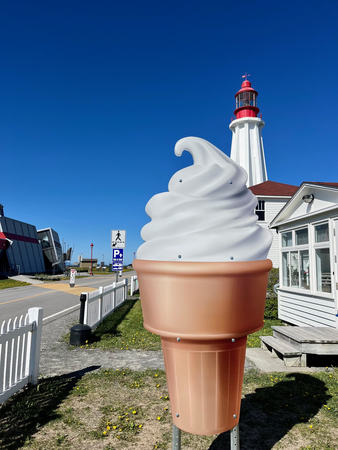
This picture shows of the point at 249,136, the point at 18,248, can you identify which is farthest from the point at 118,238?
the point at 18,248

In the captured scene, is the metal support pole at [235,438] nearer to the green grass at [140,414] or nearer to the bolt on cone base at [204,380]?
the bolt on cone base at [204,380]

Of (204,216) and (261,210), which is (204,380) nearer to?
(204,216)

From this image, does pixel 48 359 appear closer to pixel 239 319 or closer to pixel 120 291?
pixel 239 319

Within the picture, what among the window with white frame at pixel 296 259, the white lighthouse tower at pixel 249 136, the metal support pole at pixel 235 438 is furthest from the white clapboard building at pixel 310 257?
the white lighthouse tower at pixel 249 136

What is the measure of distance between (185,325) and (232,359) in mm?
432

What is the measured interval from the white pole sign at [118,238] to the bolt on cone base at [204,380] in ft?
37.4

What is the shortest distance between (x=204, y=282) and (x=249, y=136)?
124 feet

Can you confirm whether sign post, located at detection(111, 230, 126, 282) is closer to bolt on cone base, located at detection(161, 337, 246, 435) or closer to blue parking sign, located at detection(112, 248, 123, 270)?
Answer: blue parking sign, located at detection(112, 248, 123, 270)

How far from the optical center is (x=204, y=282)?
1682 millimetres

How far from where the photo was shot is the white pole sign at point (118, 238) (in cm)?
1320

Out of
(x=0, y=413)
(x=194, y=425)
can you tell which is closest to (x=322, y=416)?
(x=194, y=425)

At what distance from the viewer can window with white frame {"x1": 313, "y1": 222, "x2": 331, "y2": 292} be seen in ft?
24.2

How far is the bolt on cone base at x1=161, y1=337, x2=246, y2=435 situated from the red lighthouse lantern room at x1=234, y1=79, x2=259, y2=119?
3831cm

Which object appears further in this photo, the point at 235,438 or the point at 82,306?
the point at 82,306
